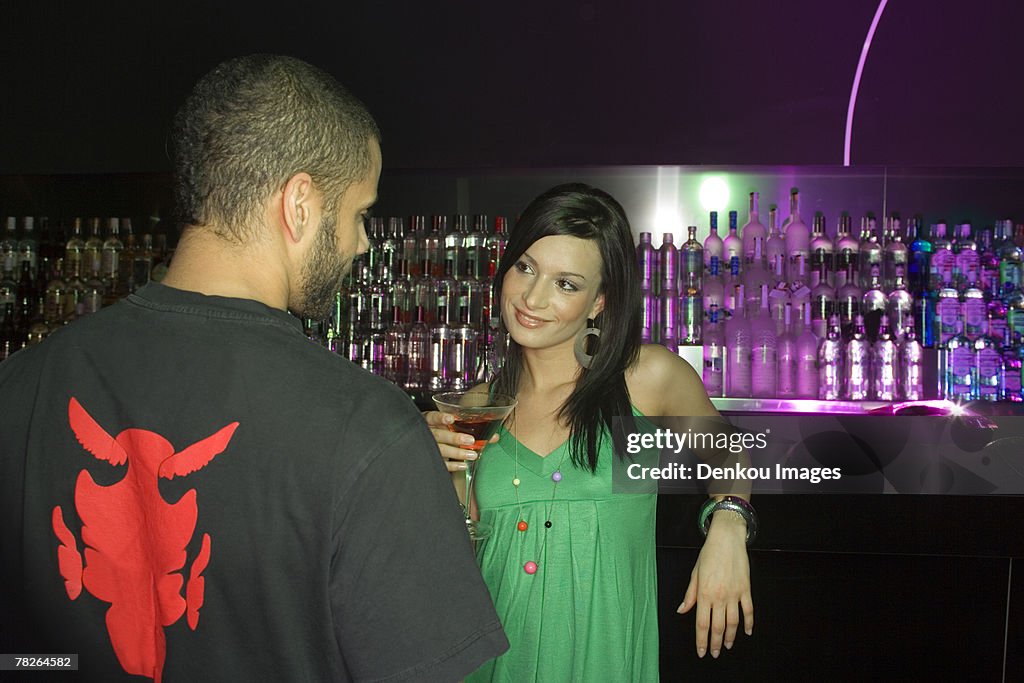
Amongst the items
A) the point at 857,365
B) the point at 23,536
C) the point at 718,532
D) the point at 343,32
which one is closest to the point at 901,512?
the point at 857,365

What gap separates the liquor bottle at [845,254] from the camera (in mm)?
3232

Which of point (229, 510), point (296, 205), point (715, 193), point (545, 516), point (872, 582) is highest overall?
point (715, 193)

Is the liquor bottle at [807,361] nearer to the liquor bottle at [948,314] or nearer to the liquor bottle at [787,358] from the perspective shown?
the liquor bottle at [787,358]

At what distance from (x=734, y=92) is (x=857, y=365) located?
1026 mm

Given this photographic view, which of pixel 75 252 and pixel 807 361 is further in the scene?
pixel 75 252

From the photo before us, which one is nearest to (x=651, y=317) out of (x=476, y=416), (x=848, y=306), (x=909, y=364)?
(x=848, y=306)

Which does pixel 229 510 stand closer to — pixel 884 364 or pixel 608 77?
pixel 608 77

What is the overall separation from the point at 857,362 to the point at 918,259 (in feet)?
1.45

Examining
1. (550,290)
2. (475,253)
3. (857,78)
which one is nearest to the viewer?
(550,290)

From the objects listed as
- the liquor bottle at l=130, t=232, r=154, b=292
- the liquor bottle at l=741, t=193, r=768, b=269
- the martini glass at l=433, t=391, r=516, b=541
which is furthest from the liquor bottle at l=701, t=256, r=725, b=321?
the liquor bottle at l=130, t=232, r=154, b=292

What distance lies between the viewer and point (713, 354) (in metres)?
3.26

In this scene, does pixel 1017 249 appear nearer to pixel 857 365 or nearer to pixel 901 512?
pixel 857 365

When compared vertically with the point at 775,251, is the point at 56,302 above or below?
below

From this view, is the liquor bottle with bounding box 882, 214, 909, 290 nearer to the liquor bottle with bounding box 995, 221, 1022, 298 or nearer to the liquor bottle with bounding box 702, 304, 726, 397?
the liquor bottle with bounding box 995, 221, 1022, 298
